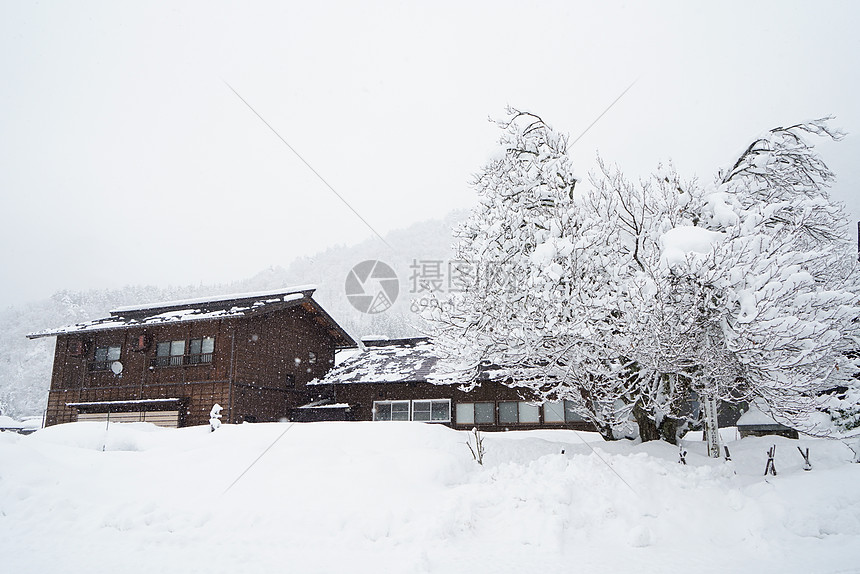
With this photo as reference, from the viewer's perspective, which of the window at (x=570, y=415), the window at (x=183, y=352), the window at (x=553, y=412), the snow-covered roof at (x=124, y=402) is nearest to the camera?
the window at (x=570, y=415)

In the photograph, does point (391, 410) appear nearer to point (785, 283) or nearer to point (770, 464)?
point (770, 464)

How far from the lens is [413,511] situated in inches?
347

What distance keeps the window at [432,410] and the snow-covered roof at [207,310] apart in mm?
6946

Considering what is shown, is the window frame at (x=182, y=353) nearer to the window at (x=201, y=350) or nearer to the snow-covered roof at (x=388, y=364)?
the window at (x=201, y=350)

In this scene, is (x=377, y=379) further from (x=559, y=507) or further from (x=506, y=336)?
(x=559, y=507)

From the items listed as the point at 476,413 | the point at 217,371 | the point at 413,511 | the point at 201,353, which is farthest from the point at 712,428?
the point at 201,353

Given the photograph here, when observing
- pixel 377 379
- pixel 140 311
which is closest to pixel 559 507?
pixel 377 379

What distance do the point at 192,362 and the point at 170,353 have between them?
149cm

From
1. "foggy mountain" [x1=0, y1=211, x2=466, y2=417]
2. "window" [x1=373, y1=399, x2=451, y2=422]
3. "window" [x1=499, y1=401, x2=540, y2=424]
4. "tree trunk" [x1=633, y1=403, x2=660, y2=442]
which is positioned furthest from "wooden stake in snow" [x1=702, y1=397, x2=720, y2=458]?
"foggy mountain" [x1=0, y1=211, x2=466, y2=417]

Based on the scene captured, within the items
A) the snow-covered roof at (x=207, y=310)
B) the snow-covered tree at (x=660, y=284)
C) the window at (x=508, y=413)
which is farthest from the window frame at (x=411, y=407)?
the snow-covered tree at (x=660, y=284)

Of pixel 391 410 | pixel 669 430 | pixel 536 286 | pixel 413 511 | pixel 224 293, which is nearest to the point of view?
pixel 413 511

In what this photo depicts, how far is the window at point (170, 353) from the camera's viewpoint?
24.2m

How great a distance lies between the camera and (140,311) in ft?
93.1

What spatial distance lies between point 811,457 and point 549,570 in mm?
8048
